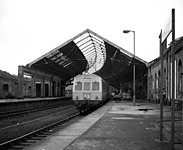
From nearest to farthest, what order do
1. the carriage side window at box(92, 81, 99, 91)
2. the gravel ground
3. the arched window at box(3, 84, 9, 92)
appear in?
the gravel ground
the carriage side window at box(92, 81, 99, 91)
the arched window at box(3, 84, 9, 92)

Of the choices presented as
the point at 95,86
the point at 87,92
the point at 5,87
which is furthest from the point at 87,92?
the point at 5,87

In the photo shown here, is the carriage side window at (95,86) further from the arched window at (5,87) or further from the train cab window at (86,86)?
the arched window at (5,87)

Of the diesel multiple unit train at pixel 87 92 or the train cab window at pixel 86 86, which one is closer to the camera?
the diesel multiple unit train at pixel 87 92

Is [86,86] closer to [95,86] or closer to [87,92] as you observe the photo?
[87,92]

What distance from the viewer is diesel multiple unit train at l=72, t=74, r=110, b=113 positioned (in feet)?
67.2

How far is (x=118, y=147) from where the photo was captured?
669cm

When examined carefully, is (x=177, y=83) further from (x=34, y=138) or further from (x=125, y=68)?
(x=125, y=68)

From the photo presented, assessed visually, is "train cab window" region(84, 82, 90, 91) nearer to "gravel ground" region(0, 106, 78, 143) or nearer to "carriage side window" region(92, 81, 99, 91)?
"carriage side window" region(92, 81, 99, 91)

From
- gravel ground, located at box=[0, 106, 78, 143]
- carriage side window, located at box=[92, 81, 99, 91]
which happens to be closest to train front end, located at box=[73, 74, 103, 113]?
carriage side window, located at box=[92, 81, 99, 91]

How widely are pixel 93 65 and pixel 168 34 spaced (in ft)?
178

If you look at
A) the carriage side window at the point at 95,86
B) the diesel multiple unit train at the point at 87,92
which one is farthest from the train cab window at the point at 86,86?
the carriage side window at the point at 95,86

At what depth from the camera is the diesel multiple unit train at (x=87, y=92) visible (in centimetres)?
2047

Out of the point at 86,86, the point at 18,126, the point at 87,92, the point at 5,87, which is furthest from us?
the point at 5,87

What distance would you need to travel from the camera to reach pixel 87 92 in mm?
20719
